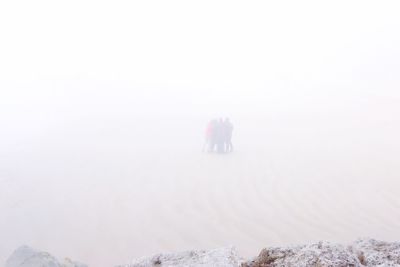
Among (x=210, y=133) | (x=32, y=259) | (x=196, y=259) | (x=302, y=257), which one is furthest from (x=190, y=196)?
(x=302, y=257)

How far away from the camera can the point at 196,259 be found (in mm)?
2562

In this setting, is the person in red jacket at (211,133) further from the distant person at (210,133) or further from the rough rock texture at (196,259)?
the rough rock texture at (196,259)

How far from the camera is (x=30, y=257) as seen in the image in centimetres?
436

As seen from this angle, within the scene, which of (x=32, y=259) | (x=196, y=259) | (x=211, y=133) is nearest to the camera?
(x=196, y=259)

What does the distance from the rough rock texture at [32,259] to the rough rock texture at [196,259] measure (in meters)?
1.85

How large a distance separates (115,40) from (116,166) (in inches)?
2160

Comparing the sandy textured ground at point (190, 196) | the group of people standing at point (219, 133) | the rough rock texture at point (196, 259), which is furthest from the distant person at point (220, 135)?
the rough rock texture at point (196, 259)

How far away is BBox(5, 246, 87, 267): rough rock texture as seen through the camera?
4.26 metres

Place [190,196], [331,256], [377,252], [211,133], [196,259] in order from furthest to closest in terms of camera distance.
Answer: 1. [211,133]
2. [190,196]
3. [196,259]
4. [377,252]
5. [331,256]

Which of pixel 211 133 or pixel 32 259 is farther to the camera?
pixel 211 133

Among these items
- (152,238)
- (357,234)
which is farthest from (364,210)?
(152,238)

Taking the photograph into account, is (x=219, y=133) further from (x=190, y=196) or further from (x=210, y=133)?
(x=190, y=196)

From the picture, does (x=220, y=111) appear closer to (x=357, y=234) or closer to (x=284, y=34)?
(x=357, y=234)

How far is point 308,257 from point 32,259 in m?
3.02
